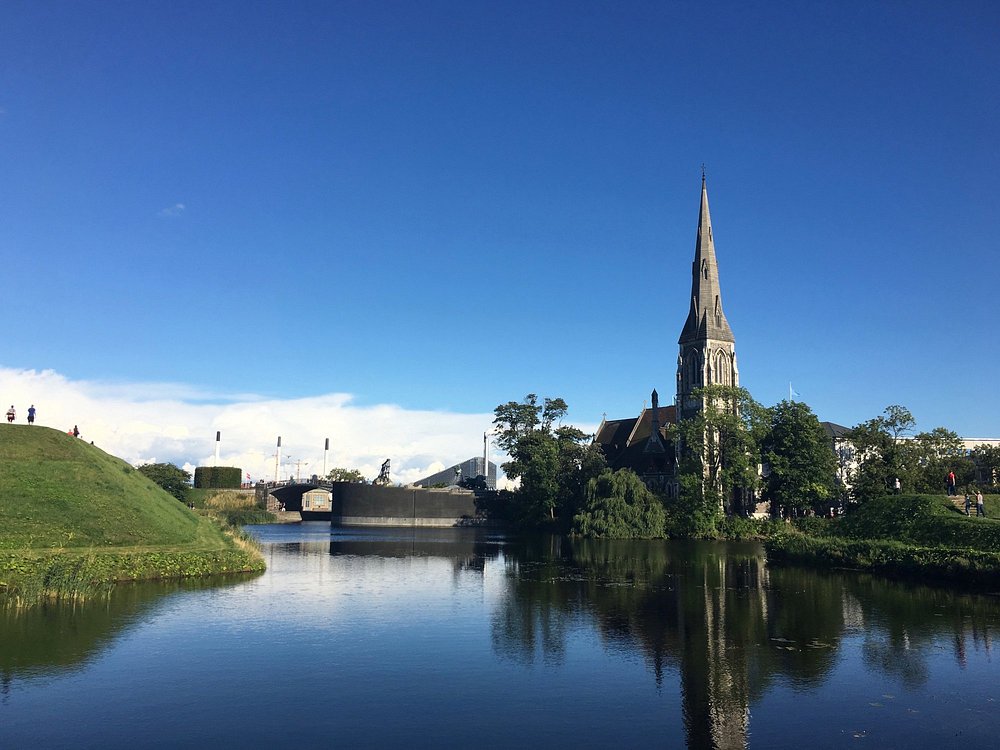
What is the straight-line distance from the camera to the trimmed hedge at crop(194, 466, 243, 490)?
136m

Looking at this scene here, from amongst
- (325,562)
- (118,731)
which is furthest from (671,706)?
(325,562)

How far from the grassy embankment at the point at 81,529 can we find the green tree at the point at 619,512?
43.7 metres

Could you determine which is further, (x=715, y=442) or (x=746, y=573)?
(x=715, y=442)

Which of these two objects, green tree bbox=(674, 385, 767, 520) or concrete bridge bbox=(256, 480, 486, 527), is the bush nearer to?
concrete bridge bbox=(256, 480, 486, 527)

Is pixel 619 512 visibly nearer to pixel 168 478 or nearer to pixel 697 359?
pixel 697 359

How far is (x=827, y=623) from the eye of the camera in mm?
27938

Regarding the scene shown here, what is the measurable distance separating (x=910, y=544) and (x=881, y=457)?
139 ft

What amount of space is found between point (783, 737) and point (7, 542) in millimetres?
33627

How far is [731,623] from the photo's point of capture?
27672 millimetres

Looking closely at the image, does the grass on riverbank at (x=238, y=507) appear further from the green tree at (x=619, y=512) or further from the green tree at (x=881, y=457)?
the green tree at (x=881, y=457)

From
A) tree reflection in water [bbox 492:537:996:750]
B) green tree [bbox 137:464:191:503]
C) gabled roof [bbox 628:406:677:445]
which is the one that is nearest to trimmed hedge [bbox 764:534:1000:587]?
tree reflection in water [bbox 492:537:996:750]

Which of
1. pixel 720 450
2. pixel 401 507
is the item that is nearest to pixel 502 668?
pixel 720 450

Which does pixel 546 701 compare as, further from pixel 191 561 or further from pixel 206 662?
pixel 191 561

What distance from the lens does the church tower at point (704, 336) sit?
114 m
